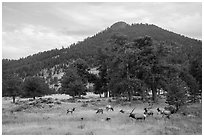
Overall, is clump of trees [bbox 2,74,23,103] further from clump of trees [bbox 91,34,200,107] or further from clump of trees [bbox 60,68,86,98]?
clump of trees [bbox 91,34,200,107]

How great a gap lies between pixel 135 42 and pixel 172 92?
17278 millimetres

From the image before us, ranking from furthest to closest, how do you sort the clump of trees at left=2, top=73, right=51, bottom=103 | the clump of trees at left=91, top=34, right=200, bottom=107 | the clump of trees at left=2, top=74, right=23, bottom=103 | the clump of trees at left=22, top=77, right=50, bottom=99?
the clump of trees at left=22, top=77, right=50, bottom=99 < the clump of trees at left=2, top=73, right=51, bottom=103 < the clump of trees at left=2, top=74, right=23, bottom=103 < the clump of trees at left=91, top=34, right=200, bottom=107

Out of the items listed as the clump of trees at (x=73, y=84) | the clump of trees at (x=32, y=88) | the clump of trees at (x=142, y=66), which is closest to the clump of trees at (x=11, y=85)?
the clump of trees at (x=32, y=88)

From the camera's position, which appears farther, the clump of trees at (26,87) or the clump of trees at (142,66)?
the clump of trees at (26,87)

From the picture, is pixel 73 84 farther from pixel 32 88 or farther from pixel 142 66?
pixel 142 66

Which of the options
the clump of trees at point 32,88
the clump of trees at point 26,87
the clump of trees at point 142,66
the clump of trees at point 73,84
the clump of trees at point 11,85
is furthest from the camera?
the clump of trees at point 32,88

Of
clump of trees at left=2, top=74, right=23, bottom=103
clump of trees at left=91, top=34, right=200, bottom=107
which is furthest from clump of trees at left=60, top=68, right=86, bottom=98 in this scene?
clump of trees at left=91, top=34, right=200, bottom=107

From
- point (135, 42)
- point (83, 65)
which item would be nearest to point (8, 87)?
point (83, 65)

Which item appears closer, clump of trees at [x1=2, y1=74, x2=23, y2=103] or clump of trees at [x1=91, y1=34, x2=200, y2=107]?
clump of trees at [x1=91, y1=34, x2=200, y2=107]

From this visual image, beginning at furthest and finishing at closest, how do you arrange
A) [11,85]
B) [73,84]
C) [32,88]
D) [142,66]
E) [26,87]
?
[32,88] → [26,87] → [73,84] → [11,85] → [142,66]

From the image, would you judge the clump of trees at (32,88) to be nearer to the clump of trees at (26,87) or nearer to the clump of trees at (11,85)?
the clump of trees at (26,87)

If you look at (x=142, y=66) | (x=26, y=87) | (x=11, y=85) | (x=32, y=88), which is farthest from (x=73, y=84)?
(x=142, y=66)

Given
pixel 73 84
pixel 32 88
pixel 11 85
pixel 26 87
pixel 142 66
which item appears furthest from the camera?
pixel 32 88

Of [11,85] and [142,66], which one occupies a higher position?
[142,66]
